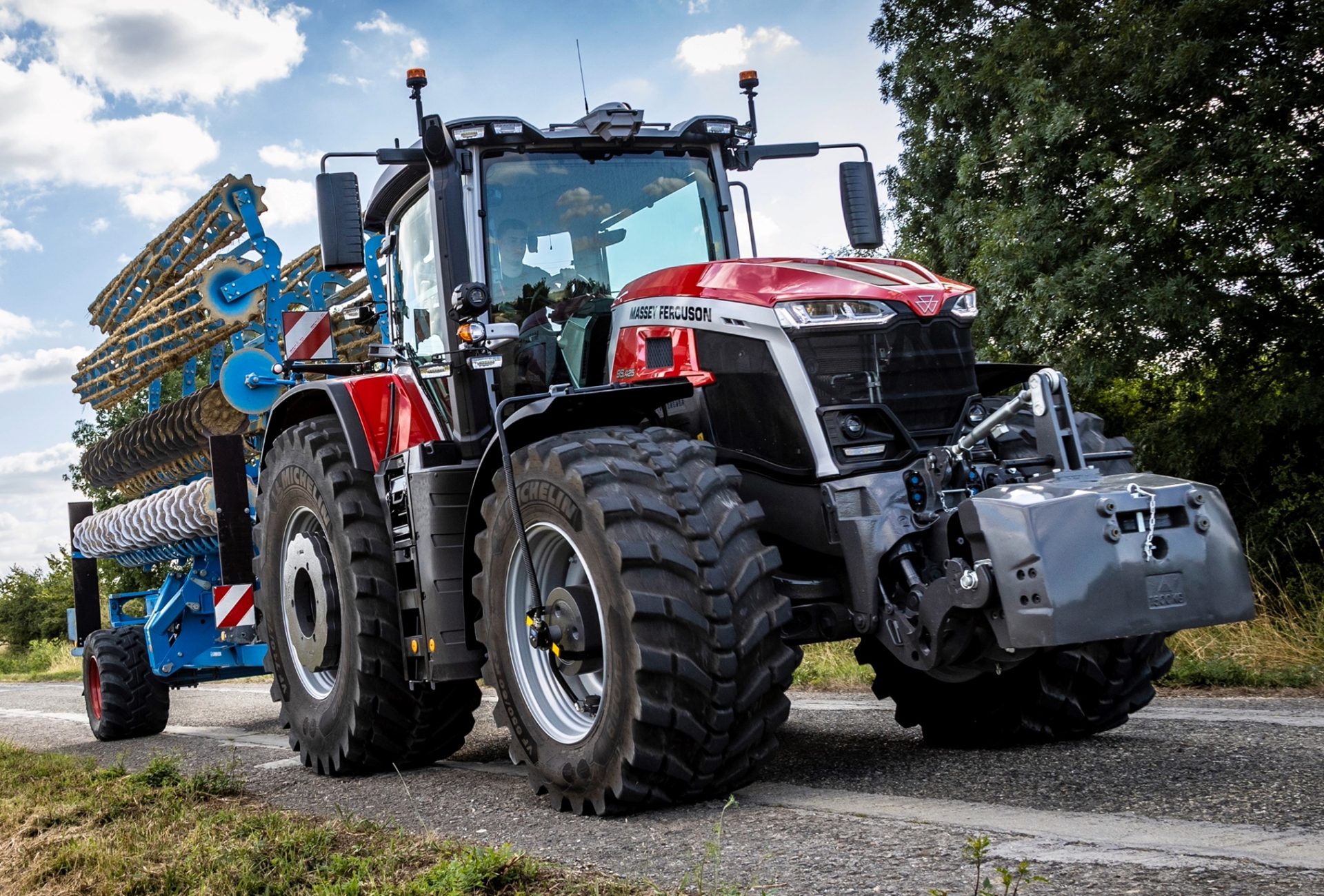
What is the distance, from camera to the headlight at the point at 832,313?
5.00 m

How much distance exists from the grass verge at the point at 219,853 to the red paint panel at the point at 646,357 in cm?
207

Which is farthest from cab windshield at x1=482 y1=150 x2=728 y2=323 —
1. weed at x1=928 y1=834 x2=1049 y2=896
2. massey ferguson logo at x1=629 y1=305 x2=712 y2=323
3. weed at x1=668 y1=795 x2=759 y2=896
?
weed at x1=928 y1=834 x2=1049 y2=896

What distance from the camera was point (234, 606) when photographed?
9289 millimetres

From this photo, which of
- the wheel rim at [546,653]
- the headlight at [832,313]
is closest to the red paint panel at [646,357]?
the headlight at [832,313]

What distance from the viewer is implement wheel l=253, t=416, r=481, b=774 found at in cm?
610

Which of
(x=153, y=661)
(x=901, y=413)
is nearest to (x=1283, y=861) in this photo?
(x=901, y=413)

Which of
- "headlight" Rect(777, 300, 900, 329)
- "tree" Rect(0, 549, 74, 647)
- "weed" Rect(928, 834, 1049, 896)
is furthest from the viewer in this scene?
"tree" Rect(0, 549, 74, 647)

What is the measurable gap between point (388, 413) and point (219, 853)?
2688 millimetres

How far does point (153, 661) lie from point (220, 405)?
6.45 feet

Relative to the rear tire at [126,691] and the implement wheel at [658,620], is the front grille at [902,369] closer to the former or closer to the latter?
the implement wheel at [658,620]

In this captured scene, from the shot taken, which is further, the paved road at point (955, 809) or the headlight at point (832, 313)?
the headlight at point (832, 313)

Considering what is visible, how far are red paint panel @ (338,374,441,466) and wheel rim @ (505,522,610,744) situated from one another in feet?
4.08

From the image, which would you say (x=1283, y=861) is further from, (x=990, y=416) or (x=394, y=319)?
(x=394, y=319)

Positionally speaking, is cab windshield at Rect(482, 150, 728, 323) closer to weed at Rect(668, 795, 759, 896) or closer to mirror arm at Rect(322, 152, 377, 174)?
mirror arm at Rect(322, 152, 377, 174)
